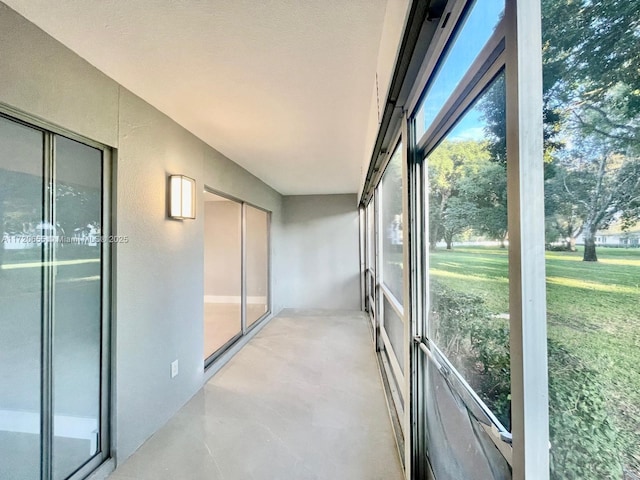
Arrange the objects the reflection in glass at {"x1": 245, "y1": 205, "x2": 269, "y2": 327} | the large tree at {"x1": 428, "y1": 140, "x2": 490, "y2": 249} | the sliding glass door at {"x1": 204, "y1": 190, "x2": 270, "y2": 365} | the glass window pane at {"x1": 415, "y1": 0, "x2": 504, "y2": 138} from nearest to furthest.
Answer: the glass window pane at {"x1": 415, "y1": 0, "x2": 504, "y2": 138}
the large tree at {"x1": 428, "y1": 140, "x2": 490, "y2": 249}
the sliding glass door at {"x1": 204, "y1": 190, "x2": 270, "y2": 365}
the reflection in glass at {"x1": 245, "y1": 205, "x2": 269, "y2": 327}

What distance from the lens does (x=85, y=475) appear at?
159 cm

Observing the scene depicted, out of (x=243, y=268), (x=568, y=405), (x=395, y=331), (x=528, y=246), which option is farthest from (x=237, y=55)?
(x=243, y=268)

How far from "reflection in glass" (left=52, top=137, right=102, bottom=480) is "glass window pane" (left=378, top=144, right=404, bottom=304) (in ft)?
6.34

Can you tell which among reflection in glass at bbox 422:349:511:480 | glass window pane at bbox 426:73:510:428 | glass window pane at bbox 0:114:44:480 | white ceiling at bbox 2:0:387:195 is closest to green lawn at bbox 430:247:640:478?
glass window pane at bbox 426:73:510:428

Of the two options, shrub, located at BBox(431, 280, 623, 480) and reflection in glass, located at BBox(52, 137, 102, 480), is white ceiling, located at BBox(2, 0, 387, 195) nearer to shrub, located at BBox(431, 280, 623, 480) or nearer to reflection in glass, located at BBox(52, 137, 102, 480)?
reflection in glass, located at BBox(52, 137, 102, 480)

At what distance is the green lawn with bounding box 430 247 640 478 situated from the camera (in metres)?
0.37

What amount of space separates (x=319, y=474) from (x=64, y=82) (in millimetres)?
2583

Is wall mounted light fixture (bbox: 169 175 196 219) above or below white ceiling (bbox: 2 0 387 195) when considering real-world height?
below

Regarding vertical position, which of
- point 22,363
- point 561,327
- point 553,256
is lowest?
point 22,363

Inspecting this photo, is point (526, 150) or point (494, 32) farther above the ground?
point (494, 32)

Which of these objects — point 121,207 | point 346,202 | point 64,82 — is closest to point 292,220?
point 346,202

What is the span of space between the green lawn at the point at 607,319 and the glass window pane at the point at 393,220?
1.33 m

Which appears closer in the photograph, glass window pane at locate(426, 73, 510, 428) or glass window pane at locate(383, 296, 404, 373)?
glass window pane at locate(426, 73, 510, 428)

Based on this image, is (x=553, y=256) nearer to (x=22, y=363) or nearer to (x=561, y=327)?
(x=561, y=327)
